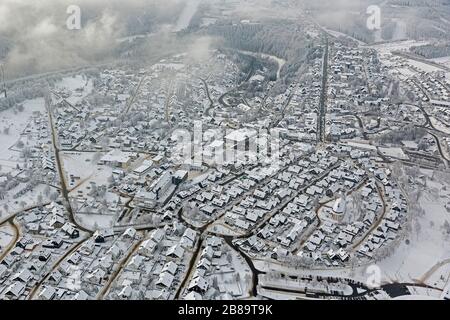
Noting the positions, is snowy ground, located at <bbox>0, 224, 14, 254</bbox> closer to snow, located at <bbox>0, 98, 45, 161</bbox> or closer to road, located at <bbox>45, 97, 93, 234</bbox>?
road, located at <bbox>45, 97, 93, 234</bbox>

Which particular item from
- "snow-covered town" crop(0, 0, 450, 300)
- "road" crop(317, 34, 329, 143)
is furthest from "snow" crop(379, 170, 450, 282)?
"road" crop(317, 34, 329, 143)

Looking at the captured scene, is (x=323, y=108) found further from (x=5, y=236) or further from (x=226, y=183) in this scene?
(x=5, y=236)

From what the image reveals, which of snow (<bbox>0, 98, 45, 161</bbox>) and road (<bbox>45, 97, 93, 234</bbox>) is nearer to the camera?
road (<bbox>45, 97, 93, 234</bbox>)

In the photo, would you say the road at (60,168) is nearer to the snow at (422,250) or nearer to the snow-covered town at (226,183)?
the snow-covered town at (226,183)

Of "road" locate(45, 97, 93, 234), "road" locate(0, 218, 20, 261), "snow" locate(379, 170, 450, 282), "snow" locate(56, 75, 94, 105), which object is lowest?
"snow" locate(379, 170, 450, 282)

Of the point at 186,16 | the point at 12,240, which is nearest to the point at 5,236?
the point at 12,240

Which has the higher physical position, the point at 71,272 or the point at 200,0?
the point at 200,0

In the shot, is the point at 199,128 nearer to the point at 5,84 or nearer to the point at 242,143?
the point at 242,143

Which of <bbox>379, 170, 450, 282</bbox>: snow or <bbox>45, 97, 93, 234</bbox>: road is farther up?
<bbox>45, 97, 93, 234</bbox>: road
